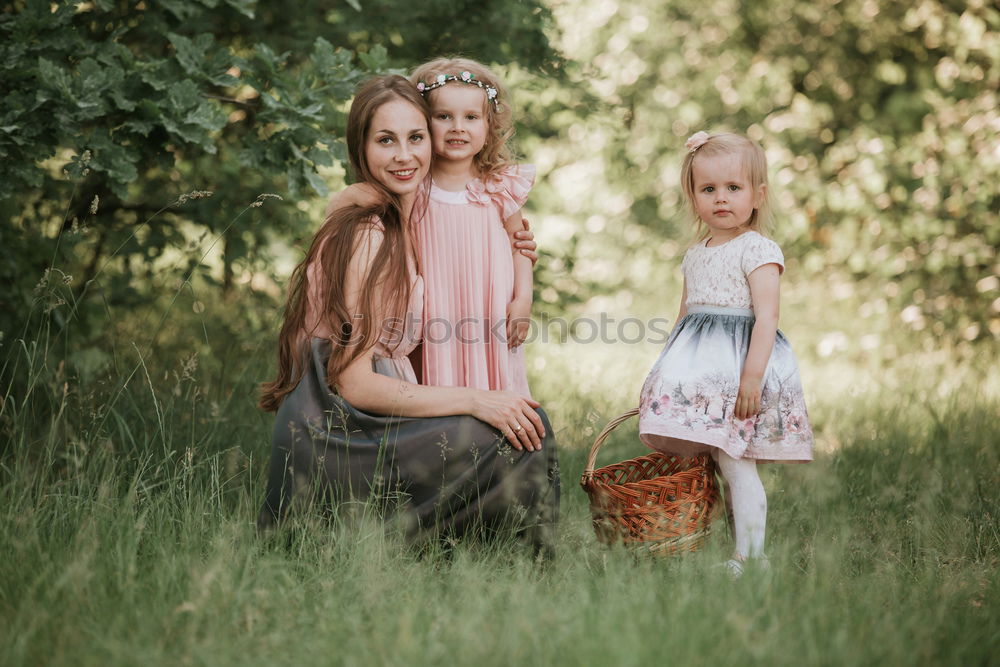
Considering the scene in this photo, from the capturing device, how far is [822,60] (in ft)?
26.5

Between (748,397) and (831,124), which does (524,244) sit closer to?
(748,397)

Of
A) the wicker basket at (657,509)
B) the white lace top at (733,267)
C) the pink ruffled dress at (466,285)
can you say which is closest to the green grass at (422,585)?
the wicker basket at (657,509)

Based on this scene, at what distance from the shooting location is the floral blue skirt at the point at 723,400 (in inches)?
111

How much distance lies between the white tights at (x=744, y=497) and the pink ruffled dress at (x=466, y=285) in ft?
2.50

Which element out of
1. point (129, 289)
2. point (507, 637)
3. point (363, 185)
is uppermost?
point (363, 185)

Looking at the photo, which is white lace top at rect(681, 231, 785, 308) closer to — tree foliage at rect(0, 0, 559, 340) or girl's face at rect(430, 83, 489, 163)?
girl's face at rect(430, 83, 489, 163)

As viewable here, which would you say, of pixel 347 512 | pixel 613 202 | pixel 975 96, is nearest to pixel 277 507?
pixel 347 512

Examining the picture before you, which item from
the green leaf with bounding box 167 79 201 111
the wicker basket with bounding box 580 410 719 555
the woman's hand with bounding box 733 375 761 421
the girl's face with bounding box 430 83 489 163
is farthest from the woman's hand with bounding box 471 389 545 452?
the green leaf with bounding box 167 79 201 111

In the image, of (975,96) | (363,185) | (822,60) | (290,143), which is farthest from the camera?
(822,60)

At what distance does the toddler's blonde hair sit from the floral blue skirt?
0.35 meters

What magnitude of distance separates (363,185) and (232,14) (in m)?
1.50

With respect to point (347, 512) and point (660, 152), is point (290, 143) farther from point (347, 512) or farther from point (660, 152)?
point (660, 152)

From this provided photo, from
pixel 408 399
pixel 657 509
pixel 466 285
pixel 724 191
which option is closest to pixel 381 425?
pixel 408 399

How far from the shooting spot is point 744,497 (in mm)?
2885
